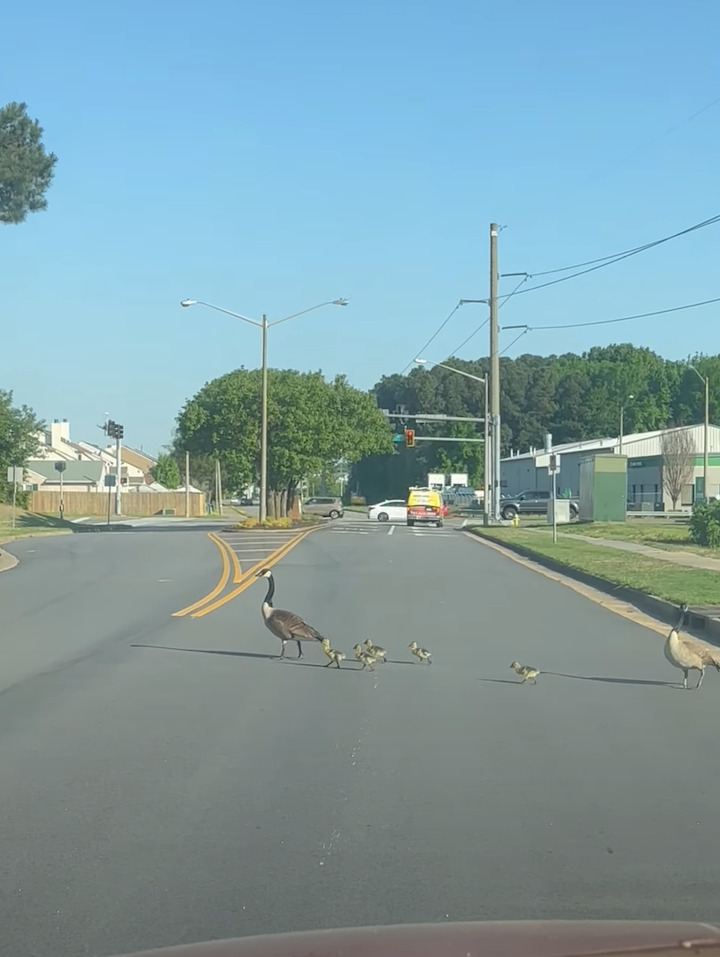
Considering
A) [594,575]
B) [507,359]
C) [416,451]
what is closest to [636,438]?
[416,451]

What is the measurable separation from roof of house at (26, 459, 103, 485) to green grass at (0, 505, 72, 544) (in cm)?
5293

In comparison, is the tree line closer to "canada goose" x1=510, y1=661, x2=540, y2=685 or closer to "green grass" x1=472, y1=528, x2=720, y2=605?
"green grass" x1=472, y1=528, x2=720, y2=605

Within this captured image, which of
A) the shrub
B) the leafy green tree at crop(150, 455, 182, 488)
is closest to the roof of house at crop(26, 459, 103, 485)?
the leafy green tree at crop(150, 455, 182, 488)

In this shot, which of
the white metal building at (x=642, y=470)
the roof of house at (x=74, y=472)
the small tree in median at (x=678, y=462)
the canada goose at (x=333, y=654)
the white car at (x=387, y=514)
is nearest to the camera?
the canada goose at (x=333, y=654)

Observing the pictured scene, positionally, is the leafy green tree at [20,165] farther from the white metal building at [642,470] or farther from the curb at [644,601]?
the white metal building at [642,470]

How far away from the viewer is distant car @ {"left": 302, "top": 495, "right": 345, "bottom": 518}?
8244 centimetres

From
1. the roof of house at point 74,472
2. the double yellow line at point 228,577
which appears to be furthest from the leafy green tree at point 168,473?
the double yellow line at point 228,577

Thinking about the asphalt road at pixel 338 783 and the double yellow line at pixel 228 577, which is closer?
the asphalt road at pixel 338 783

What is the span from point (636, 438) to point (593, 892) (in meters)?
98.0

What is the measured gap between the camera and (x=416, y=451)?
122 metres

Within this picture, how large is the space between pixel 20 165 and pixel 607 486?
28.1 metres

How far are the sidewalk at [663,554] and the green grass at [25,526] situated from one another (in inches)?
761

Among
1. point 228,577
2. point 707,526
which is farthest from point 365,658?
point 707,526

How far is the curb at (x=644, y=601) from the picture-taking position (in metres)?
16.4
